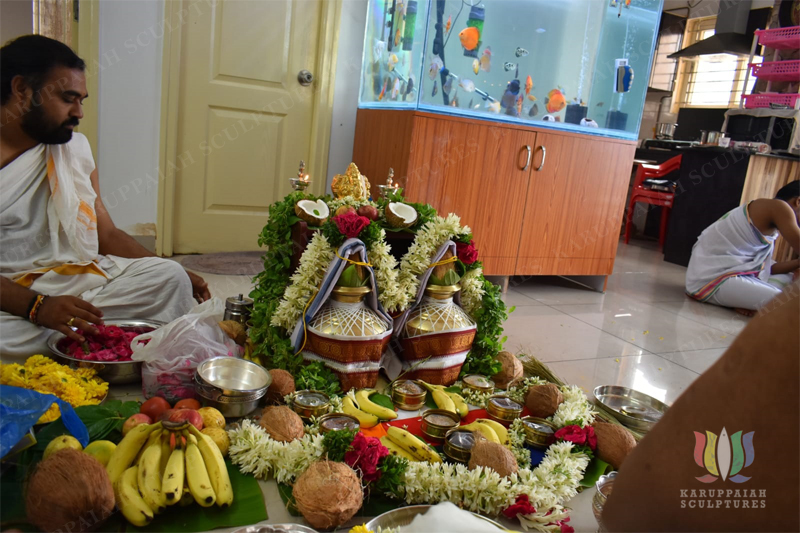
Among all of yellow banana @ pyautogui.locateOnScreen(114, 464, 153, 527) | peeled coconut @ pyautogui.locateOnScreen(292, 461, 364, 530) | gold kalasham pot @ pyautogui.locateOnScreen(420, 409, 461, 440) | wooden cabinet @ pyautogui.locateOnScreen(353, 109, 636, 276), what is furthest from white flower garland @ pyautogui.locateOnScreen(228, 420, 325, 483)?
wooden cabinet @ pyautogui.locateOnScreen(353, 109, 636, 276)

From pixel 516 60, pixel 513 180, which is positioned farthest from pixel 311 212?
pixel 516 60

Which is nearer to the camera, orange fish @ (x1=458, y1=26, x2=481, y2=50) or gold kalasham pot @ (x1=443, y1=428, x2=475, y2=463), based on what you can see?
gold kalasham pot @ (x1=443, y1=428, x2=475, y2=463)

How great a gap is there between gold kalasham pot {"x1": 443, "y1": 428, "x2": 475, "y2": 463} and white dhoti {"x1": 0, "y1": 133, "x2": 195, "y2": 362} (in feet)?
4.95

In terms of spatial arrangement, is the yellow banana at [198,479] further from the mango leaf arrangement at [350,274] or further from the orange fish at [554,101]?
the orange fish at [554,101]

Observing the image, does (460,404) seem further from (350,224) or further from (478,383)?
(350,224)

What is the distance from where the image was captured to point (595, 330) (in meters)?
3.82

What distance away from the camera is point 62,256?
2543 millimetres

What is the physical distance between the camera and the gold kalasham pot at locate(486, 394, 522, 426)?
7.50 ft

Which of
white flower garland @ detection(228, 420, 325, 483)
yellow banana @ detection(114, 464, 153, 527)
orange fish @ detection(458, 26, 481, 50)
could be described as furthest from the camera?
orange fish @ detection(458, 26, 481, 50)

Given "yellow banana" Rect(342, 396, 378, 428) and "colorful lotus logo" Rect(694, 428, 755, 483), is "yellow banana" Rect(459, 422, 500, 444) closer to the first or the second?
"yellow banana" Rect(342, 396, 378, 428)

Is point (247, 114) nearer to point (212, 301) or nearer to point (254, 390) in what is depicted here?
point (212, 301)

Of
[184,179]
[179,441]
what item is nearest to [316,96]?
[184,179]

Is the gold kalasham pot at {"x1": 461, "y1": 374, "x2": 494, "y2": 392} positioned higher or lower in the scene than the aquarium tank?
lower

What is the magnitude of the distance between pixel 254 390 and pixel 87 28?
3088 mm
